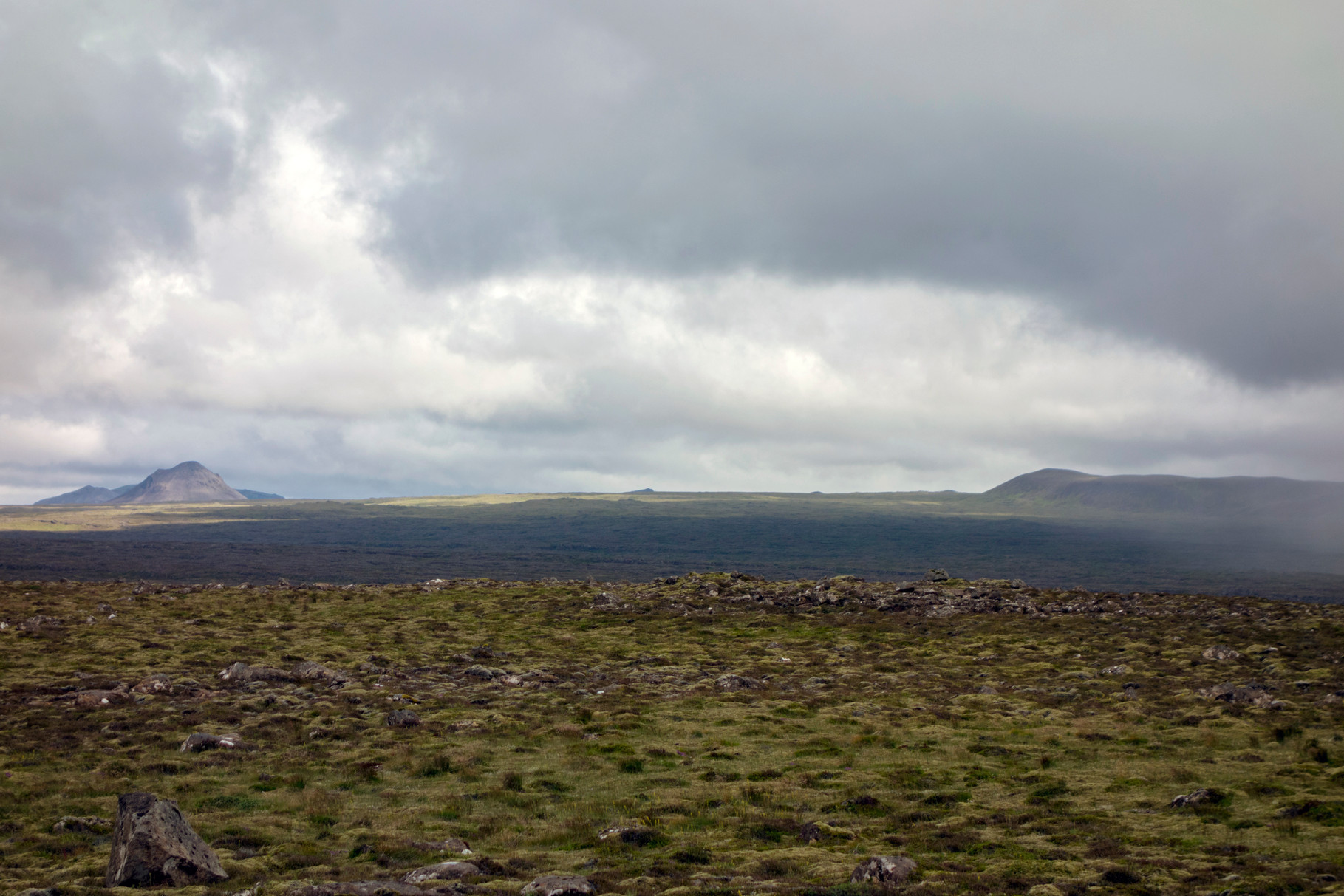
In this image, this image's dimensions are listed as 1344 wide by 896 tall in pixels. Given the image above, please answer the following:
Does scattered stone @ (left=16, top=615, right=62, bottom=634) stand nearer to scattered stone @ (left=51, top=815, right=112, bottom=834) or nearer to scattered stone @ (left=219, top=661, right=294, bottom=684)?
scattered stone @ (left=219, top=661, right=294, bottom=684)

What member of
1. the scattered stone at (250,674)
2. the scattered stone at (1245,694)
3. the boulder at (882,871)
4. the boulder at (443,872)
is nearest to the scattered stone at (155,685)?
the scattered stone at (250,674)

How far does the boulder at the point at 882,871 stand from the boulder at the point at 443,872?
7031 mm

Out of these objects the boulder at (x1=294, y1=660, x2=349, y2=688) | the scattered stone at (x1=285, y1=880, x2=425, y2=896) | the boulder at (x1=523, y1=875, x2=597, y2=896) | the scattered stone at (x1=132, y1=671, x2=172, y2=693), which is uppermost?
the scattered stone at (x1=285, y1=880, x2=425, y2=896)

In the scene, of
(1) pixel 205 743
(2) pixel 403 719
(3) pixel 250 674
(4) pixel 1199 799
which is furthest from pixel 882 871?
(3) pixel 250 674

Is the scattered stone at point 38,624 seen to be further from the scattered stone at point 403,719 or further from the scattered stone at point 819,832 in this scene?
the scattered stone at point 819,832

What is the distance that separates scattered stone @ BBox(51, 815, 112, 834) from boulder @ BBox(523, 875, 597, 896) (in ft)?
35.0

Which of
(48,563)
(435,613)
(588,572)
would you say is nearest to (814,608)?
(435,613)

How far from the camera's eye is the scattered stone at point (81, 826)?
1686 centimetres

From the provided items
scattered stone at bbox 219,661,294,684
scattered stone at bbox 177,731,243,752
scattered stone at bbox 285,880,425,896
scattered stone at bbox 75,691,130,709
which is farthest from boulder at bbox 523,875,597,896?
scattered stone at bbox 219,661,294,684

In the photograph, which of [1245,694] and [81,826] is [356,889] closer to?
[81,826]

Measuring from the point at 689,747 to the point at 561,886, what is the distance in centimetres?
1355

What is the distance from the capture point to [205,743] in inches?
956

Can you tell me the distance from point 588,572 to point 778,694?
14481 centimetres

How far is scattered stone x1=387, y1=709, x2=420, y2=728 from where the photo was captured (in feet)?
92.2
